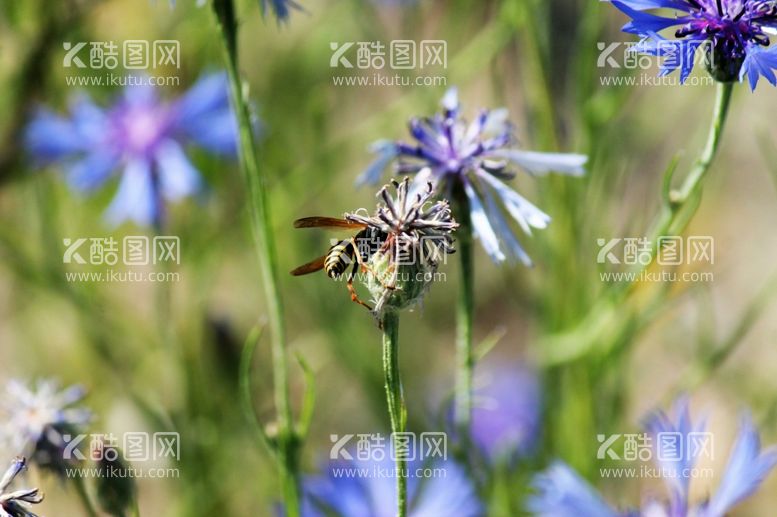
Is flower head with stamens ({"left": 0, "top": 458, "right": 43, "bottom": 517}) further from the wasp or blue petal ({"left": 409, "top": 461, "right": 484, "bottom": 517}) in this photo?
blue petal ({"left": 409, "top": 461, "right": 484, "bottom": 517})

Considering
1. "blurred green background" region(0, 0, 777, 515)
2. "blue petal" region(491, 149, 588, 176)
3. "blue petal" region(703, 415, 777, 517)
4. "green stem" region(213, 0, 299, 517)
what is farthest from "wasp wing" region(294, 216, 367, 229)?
"blue petal" region(703, 415, 777, 517)

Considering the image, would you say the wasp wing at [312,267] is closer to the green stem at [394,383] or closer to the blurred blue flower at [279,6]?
the green stem at [394,383]

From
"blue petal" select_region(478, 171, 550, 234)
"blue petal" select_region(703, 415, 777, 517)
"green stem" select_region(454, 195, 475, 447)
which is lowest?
"blue petal" select_region(703, 415, 777, 517)

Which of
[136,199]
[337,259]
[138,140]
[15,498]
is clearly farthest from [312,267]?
[138,140]

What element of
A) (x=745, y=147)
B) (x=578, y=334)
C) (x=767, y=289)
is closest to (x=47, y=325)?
(x=578, y=334)

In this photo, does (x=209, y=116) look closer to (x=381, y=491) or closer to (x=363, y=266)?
(x=381, y=491)

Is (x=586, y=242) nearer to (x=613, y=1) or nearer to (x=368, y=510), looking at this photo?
(x=368, y=510)
